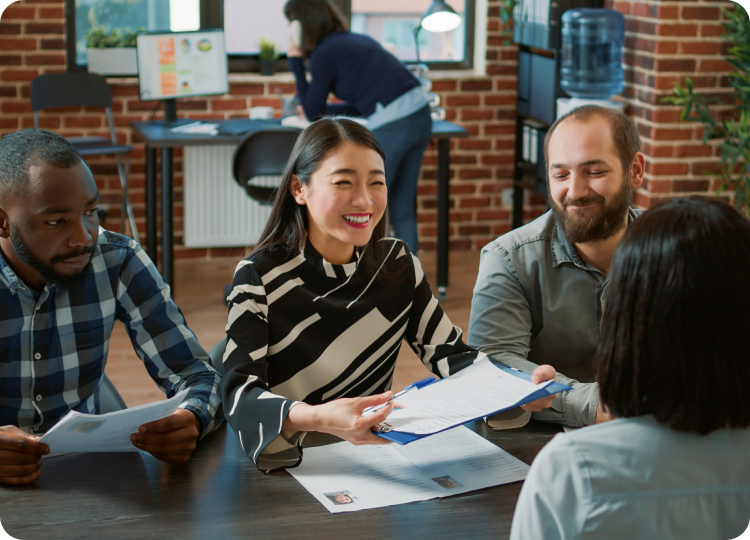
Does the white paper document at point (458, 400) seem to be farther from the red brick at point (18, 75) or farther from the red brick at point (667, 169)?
the red brick at point (18, 75)

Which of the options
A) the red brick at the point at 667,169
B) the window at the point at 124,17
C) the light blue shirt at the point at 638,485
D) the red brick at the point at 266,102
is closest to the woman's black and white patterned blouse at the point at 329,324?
the light blue shirt at the point at 638,485

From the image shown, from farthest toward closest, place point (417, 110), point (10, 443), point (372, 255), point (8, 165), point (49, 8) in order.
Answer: point (49, 8), point (417, 110), point (372, 255), point (8, 165), point (10, 443)

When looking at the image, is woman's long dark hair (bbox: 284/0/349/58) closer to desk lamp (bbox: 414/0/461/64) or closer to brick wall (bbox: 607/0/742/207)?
desk lamp (bbox: 414/0/461/64)

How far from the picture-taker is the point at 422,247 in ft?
16.9

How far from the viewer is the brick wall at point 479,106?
3805 millimetres

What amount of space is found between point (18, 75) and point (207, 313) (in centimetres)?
162

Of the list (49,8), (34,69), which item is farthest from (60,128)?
(49,8)

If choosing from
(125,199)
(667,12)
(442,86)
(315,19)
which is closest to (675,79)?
(667,12)

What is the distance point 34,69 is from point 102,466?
371cm

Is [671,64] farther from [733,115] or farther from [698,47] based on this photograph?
[733,115]

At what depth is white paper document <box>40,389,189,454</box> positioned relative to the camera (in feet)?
3.74

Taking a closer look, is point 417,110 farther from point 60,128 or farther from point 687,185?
point 60,128

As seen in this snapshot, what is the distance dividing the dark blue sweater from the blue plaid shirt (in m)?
2.36

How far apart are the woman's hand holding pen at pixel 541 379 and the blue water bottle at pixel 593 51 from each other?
3011mm
